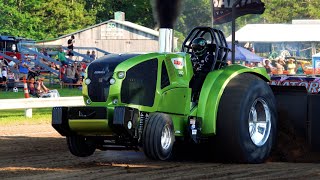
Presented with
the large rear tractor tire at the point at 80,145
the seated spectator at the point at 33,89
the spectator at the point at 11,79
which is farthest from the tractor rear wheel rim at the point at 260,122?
the spectator at the point at 11,79

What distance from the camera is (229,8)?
19188mm

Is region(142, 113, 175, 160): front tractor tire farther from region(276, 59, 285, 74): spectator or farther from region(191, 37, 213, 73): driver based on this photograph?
region(276, 59, 285, 74): spectator

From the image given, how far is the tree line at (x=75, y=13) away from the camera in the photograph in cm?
6412

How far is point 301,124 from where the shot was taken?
11.0 metres

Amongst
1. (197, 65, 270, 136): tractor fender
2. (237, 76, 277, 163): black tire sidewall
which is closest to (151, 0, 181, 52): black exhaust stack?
(197, 65, 270, 136): tractor fender

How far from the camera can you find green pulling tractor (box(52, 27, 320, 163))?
31.4 feet

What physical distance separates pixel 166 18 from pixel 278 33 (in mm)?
35708

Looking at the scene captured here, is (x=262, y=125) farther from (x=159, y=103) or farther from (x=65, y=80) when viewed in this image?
(x=65, y=80)

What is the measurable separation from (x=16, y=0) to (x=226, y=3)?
163 ft

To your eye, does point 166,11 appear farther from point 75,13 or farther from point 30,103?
point 75,13

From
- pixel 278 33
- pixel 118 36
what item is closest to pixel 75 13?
pixel 118 36

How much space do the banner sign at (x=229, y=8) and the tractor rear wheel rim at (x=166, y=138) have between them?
28.5ft

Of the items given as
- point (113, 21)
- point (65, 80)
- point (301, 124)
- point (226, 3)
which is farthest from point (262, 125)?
point (113, 21)

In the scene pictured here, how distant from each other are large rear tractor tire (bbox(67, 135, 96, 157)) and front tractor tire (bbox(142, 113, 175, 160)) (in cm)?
100
